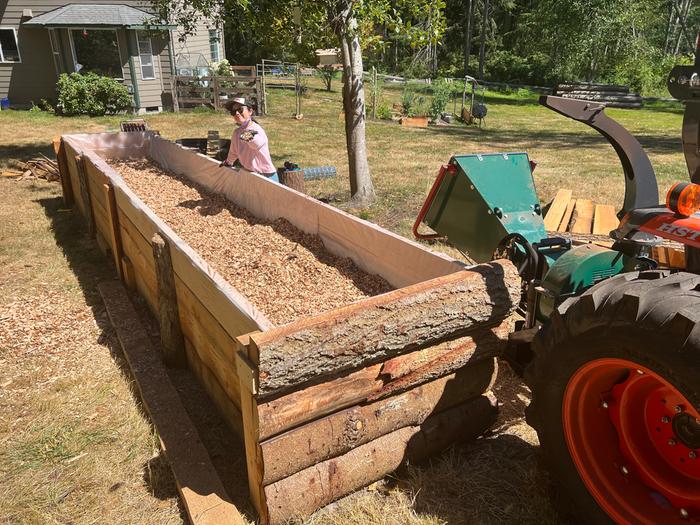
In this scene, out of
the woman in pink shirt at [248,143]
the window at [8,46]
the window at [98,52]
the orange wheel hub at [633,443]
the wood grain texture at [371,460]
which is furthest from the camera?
the window at [98,52]

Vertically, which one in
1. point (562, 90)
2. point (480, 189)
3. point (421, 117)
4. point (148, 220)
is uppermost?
point (562, 90)

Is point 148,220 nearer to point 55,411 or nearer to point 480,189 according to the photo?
point 55,411

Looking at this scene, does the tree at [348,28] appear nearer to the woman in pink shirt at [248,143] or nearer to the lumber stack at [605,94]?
the woman in pink shirt at [248,143]

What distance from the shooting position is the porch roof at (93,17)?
54.3ft

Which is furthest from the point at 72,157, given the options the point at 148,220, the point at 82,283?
the point at 148,220

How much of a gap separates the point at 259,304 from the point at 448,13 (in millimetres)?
47358

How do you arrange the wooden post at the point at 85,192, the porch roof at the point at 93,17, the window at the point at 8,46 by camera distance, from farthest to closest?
the window at the point at 8,46 → the porch roof at the point at 93,17 → the wooden post at the point at 85,192

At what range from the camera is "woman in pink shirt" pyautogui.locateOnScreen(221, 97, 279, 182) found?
20.6 feet

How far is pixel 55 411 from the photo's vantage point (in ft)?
11.6

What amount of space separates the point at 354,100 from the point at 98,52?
15.6 metres

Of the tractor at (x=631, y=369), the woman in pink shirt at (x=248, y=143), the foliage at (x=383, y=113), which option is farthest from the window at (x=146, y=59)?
the tractor at (x=631, y=369)

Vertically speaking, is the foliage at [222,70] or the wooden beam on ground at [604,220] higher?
the foliage at [222,70]

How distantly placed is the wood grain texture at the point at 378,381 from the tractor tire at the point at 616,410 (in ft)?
1.34

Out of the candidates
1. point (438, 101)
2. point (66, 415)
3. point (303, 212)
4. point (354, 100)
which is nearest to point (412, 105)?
point (438, 101)
